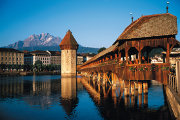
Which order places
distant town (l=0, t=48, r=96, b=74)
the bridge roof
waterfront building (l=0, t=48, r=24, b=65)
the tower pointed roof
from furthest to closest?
1. waterfront building (l=0, t=48, r=24, b=65)
2. distant town (l=0, t=48, r=96, b=74)
3. the tower pointed roof
4. the bridge roof

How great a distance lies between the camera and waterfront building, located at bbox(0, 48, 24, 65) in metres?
120

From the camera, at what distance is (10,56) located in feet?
408

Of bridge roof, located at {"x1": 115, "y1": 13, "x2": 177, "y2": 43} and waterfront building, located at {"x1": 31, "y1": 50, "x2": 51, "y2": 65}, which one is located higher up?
waterfront building, located at {"x1": 31, "y1": 50, "x2": 51, "y2": 65}

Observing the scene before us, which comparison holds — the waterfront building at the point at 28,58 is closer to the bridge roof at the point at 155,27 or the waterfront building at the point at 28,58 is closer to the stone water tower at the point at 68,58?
the stone water tower at the point at 68,58

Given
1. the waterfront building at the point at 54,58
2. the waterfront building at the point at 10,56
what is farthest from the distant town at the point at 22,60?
the waterfront building at the point at 54,58

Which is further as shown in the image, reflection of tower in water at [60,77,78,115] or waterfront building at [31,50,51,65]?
waterfront building at [31,50,51,65]

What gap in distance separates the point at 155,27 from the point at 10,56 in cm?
11964

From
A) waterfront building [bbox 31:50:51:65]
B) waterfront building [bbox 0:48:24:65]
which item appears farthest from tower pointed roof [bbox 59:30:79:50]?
waterfront building [bbox 31:50:51:65]

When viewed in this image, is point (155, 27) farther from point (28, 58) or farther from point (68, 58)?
point (28, 58)

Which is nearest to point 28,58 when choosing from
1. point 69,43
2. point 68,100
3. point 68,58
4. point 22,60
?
point 22,60

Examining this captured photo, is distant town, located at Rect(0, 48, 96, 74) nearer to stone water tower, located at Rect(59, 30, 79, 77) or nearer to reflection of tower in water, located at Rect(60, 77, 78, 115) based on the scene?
stone water tower, located at Rect(59, 30, 79, 77)

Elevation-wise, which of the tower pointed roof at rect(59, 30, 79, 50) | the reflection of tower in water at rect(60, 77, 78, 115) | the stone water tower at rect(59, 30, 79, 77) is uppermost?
the tower pointed roof at rect(59, 30, 79, 50)

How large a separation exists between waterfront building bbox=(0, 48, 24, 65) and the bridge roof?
375 feet

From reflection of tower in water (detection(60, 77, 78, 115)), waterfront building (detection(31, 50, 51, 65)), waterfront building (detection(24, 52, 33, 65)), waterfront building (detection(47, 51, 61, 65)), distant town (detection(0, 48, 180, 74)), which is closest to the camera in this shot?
reflection of tower in water (detection(60, 77, 78, 115))
